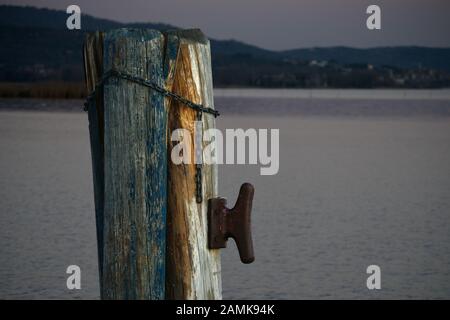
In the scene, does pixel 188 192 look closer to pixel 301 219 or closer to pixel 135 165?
pixel 135 165

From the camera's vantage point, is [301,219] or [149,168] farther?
[301,219]

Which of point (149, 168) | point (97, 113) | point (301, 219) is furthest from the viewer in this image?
point (301, 219)

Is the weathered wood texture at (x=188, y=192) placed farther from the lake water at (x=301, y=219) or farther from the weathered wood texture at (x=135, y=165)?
the lake water at (x=301, y=219)

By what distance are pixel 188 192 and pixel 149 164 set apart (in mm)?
183

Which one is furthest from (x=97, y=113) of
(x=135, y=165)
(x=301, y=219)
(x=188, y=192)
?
(x=301, y=219)

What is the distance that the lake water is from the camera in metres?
10.8

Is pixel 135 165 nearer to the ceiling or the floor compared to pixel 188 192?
nearer to the ceiling

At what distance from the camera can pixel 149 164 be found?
3.61 m

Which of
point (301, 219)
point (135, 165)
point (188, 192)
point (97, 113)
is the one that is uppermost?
point (97, 113)

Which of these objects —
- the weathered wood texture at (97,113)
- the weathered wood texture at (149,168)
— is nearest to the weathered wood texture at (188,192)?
the weathered wood texture at (149,168)

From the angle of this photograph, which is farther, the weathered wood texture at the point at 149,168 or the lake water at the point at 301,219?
the lake water at the point at 301,219

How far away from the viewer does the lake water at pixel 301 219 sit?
10.8 m

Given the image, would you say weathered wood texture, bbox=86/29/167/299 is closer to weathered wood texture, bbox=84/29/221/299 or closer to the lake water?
weathered wood texture, bbox=84/29/221/299
